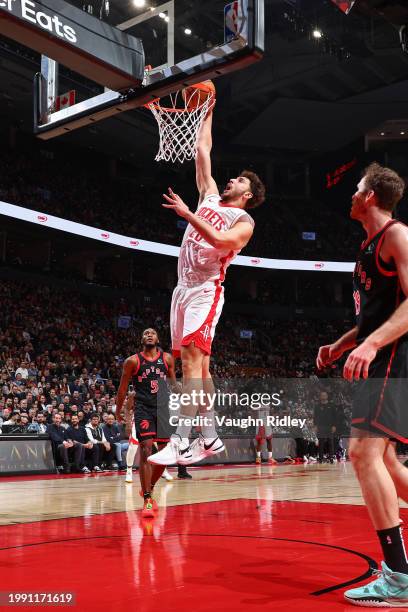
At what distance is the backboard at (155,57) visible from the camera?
5.02 meters

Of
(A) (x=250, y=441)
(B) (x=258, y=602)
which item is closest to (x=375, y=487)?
(B) (x=258, y=602)

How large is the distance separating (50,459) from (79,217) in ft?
43.9

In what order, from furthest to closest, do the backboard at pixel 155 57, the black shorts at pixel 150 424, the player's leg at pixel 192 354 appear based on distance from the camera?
the black shorts at pixel 150 424 → the backboard at pixel 155 57 → the player's leg at pixel 192 354

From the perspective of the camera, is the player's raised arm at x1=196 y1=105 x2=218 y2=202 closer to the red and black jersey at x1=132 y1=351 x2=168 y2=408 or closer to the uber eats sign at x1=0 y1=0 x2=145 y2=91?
the uber eats sign at x1=0 y1=0 x2=145 y2=91

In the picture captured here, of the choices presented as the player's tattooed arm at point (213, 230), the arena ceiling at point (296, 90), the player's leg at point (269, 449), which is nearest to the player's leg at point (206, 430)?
the player's tattooed arm at point (213, 230)

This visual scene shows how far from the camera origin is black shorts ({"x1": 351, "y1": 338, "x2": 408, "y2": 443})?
137 inches

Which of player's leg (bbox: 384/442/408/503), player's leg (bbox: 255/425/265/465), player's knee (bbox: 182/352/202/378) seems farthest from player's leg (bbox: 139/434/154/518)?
player's leg (bbox: 255/425/265/465)

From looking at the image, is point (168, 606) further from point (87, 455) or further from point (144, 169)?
point (144, 169)

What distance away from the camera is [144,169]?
3219 cm

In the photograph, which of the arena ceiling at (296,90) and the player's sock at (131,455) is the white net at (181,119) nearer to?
the player's sock at (131,455)

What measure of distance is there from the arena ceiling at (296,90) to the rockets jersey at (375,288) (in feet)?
48.7

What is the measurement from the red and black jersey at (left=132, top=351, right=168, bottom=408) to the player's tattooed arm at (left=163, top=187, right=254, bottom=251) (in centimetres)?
346

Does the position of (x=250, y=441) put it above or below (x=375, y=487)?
below

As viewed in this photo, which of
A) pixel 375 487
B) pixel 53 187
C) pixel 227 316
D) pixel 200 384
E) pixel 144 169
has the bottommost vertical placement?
pixel 375 487
